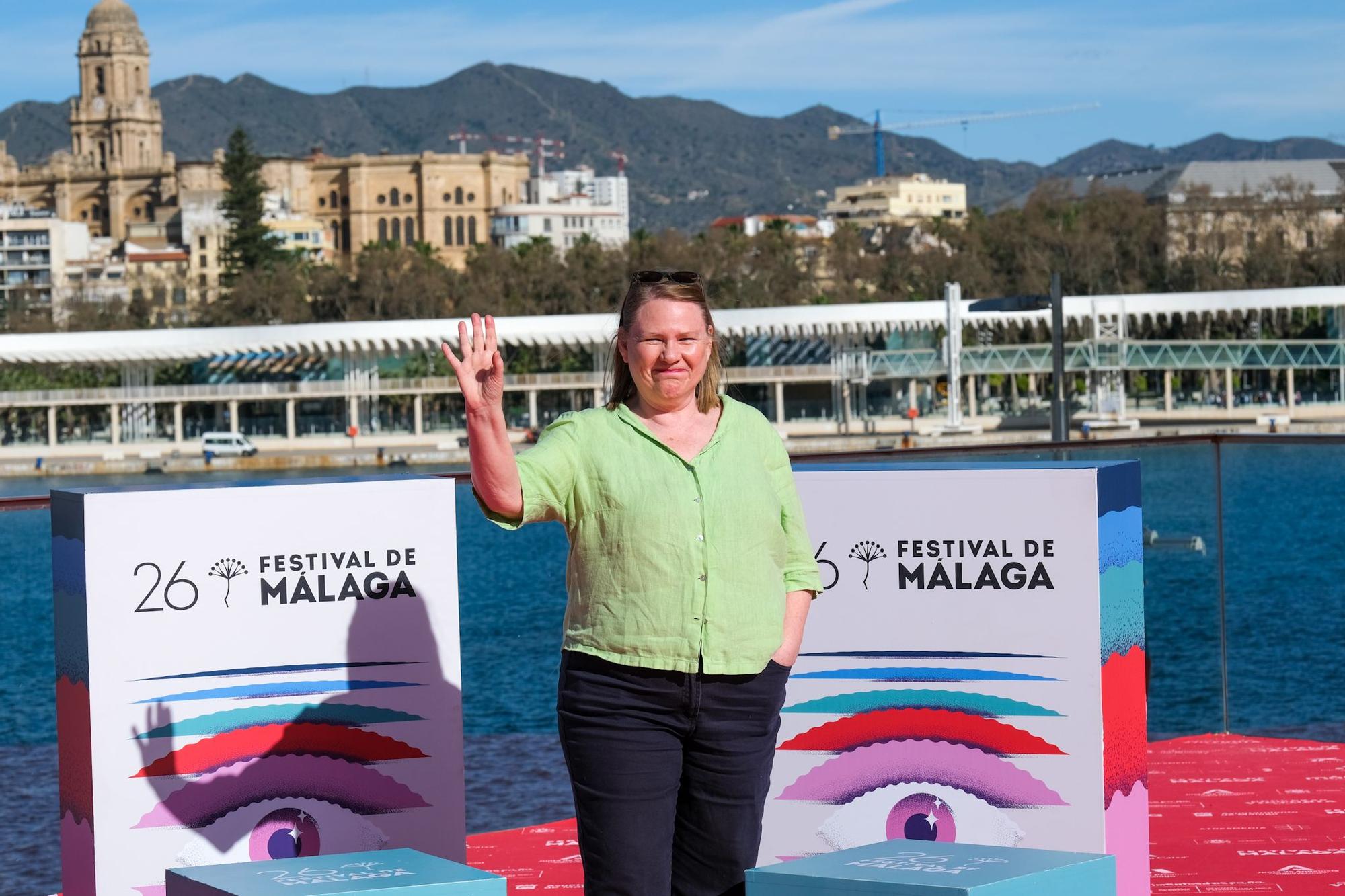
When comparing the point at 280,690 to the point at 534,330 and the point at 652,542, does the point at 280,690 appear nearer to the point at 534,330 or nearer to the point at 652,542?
the point at 652,542

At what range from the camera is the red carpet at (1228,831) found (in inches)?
178

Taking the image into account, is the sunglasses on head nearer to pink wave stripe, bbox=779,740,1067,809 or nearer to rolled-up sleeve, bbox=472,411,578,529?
rolled-up sleeve, bbox=472,411,578,529

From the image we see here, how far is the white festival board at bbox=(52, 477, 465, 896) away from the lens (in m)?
3.66

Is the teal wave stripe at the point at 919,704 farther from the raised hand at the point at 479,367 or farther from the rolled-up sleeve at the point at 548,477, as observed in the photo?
the raised hand at the point at 479,367

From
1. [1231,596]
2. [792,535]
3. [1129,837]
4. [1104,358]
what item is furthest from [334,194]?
[792,535]

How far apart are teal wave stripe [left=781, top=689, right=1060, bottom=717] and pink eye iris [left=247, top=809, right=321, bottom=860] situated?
103cm

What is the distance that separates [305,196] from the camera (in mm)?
126375

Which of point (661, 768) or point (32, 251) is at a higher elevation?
point (32, 251)

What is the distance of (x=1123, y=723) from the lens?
398 cm

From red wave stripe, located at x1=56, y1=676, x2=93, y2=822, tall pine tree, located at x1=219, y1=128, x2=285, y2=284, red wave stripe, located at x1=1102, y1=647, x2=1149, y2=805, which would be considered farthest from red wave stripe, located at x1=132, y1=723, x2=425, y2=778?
tall pine tree, located at x1=219, y1=128, x2=285, y2=284

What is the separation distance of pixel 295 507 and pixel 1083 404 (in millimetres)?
53560

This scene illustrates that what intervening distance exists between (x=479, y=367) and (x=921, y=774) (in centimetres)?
157

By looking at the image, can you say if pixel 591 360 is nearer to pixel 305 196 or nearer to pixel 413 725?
pixel 413 725

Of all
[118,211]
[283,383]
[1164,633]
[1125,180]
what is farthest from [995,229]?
[118,211]
